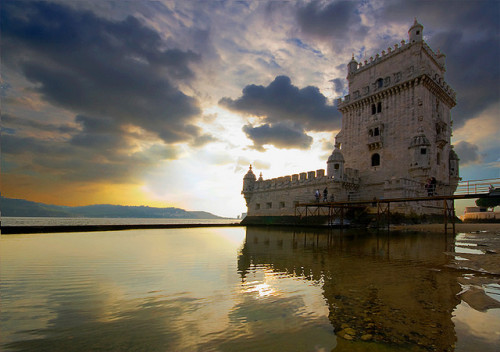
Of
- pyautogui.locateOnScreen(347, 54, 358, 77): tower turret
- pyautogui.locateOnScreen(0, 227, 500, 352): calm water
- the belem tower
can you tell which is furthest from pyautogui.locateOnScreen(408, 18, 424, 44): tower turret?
pyautogui.locateOnScreen(0, 227, 500, 352): calm water

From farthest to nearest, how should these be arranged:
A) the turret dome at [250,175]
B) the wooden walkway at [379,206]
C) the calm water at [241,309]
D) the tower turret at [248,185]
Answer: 1. the turret dome at [250,175]
2. the tower turret at [248,185]
3. the wooden walkway at [379,206]
4. the calm water at [241,309]

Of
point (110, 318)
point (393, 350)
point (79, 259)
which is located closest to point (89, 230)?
point (79, 259)

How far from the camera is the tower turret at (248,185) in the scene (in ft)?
124

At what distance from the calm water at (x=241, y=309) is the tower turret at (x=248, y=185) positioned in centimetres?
3032

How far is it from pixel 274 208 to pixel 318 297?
29086 millimetres

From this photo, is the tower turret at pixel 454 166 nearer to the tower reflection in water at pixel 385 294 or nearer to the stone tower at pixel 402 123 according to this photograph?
the stone tower at pixel 402 123

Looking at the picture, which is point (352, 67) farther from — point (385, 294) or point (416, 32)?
point (385, 294)

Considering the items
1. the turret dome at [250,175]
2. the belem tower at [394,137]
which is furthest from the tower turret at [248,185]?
the belem tower at [394,137]

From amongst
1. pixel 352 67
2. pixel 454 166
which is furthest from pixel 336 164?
pixel 352 67

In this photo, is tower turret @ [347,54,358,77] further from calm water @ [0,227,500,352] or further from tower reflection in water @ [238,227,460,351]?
calm water @ [0,227,500,352]

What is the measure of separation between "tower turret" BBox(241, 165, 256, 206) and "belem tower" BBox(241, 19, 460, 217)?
6.80m

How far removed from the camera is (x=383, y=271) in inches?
258

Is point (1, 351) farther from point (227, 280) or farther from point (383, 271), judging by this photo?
point (383, 271)

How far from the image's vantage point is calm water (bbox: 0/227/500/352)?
303 cm
